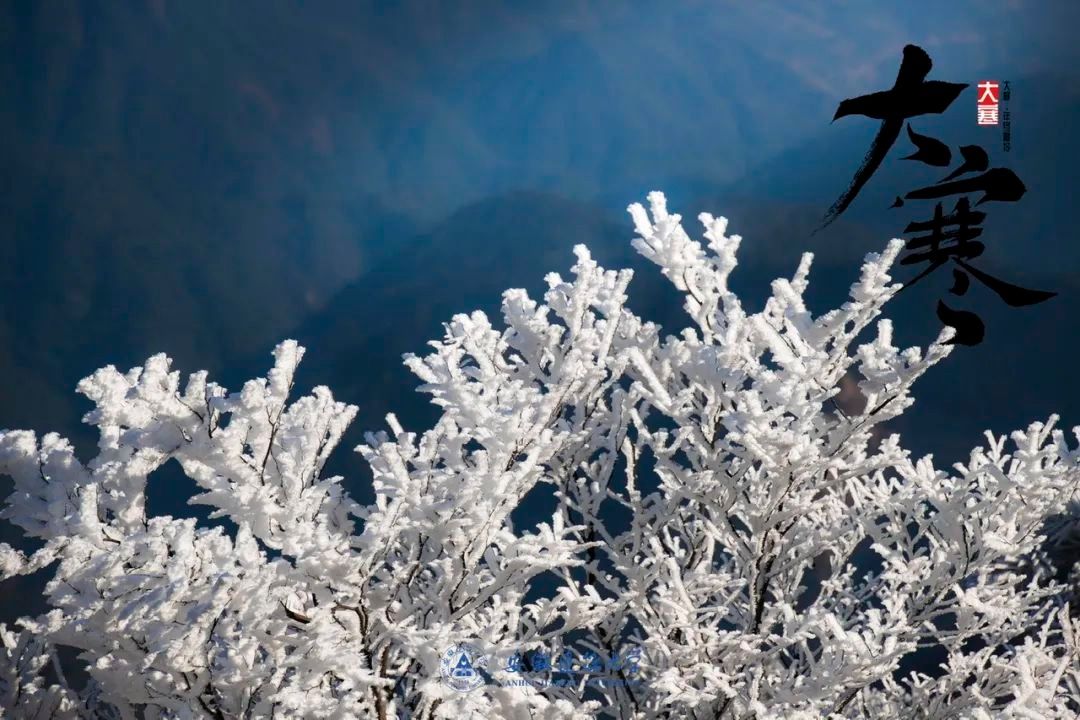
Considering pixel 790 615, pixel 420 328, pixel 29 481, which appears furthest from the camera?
pixel 420 328

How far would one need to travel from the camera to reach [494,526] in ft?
9.50

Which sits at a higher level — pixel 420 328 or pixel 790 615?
pixel 420 328

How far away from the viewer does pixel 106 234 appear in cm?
2064

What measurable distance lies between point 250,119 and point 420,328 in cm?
825

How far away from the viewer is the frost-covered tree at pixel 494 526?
248cm

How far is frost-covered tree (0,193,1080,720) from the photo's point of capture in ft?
8.13

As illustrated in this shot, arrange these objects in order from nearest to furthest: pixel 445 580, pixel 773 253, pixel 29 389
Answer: pixel 445 580, pixel 773 253, pixel 29 389

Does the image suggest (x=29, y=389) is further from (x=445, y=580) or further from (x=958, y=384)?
(x=958, y=384)

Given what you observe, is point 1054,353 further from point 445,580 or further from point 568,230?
point 445,580

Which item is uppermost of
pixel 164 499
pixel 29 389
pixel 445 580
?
pixel 29 389

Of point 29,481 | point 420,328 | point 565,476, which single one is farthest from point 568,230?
point 29,481

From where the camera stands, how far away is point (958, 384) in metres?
15.7

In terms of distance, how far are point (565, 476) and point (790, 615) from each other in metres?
1.44

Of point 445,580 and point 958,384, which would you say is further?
point 958,384
